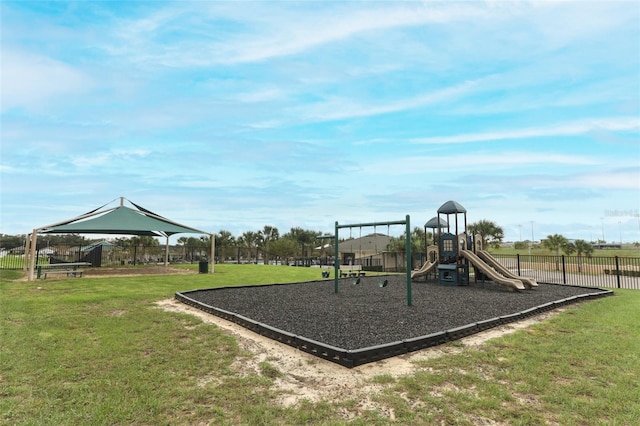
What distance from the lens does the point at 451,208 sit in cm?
1569

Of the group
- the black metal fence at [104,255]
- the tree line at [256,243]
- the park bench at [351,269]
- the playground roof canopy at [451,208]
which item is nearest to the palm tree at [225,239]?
the tree line at [256,243]

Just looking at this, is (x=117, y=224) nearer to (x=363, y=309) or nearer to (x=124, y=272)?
(x=124, y=272)

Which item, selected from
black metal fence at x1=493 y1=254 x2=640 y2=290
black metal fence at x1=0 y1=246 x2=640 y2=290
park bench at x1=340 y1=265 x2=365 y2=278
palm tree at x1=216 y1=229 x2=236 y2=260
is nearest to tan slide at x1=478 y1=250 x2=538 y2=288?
black metal fence at x1=493 y1=254 x2=640 y2=290

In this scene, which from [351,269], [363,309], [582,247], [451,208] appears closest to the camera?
[363,309]

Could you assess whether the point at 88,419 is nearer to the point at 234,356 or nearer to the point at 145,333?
the point at 234,356

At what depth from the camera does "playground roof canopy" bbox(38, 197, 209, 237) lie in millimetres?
17844

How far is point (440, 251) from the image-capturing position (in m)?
15.7

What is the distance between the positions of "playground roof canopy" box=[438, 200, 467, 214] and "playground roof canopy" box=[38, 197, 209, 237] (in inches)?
547

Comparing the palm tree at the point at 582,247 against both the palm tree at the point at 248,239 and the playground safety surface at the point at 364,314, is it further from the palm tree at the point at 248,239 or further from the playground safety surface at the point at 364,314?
the palm tree at the point at 248,239

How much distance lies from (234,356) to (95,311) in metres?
5.12

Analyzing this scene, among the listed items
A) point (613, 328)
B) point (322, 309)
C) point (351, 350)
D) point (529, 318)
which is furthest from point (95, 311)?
point (613, 328)

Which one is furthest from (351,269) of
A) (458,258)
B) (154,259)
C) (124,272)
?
(154,259)

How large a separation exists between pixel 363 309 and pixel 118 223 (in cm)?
1584

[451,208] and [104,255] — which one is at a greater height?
[451,208]
